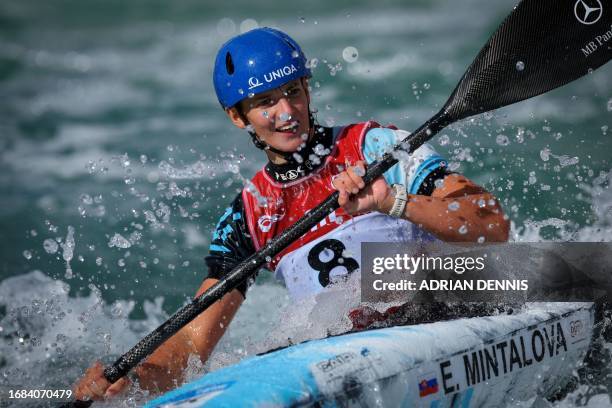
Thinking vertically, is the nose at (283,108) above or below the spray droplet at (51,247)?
above

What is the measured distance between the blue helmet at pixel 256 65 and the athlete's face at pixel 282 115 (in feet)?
0.16

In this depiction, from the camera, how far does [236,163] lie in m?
7.29

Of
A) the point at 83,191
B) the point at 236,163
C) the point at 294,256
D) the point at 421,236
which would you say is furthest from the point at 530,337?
the point at 83,191

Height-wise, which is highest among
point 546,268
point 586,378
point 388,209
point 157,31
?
point 157,31

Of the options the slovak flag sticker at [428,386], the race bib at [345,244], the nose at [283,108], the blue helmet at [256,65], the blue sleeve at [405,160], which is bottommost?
the slovak flag sticker at [428,386]

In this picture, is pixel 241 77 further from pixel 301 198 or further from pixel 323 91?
pixel 323 91

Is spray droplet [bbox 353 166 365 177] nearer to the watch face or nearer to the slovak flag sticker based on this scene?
the watch face

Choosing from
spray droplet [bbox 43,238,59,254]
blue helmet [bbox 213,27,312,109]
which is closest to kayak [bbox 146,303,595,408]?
blue helmet [bbox 213,27,312,109]

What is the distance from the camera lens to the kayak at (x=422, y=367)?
2600 millimetres

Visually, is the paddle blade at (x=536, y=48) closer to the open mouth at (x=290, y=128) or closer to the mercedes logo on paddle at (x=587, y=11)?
the mercedes logo on paddle at (x=587, y=11)

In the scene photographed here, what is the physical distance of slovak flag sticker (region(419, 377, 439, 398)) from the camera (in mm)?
2793

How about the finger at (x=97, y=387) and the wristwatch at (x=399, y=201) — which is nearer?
the wristwatch at (x=399, y=201)

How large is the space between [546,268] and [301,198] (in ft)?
3.53

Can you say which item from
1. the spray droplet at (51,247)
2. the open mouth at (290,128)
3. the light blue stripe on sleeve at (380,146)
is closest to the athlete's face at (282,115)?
the open mouth at (290,128)
